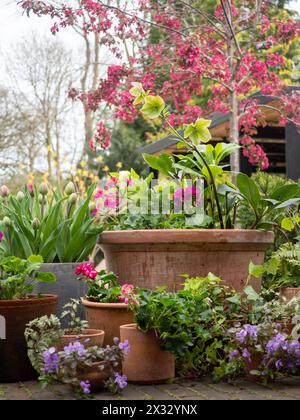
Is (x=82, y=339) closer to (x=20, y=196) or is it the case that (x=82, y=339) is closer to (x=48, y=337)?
(x=48, y=337)

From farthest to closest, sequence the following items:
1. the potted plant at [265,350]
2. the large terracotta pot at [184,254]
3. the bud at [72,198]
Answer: the bud at [72,198] → the large terracotta pot at [184,254] → the potted plant at [265,350]

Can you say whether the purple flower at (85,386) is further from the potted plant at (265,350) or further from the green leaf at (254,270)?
the green leaf at (254,270)

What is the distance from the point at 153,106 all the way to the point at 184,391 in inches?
65.8

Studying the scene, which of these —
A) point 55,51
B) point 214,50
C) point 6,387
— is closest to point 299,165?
point 214,50

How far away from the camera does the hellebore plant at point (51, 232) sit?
141 inches

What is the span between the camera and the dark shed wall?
8.39 meters

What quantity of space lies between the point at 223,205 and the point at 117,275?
0.76 meters

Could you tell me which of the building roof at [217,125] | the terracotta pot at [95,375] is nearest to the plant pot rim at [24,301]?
the terracotta pot at [95,375]

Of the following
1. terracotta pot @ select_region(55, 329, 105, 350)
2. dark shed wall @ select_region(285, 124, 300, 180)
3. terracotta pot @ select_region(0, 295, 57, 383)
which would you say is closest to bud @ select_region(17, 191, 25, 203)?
terracotta pot @ select_region(0, 295, 57, 383)

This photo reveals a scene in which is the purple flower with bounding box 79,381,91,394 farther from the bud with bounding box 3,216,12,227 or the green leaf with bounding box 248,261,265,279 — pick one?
the bud with bounding box 3,216,12,227

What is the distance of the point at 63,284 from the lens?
3.53 metres

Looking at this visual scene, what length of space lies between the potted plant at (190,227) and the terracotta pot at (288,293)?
146mm

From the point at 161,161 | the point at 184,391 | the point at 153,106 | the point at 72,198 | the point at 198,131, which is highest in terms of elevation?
the point at 153,106

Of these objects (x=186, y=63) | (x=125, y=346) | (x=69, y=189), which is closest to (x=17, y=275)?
(x=125, y=346)
